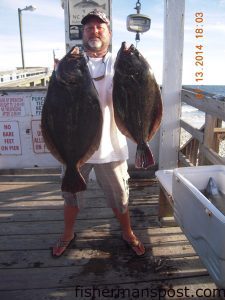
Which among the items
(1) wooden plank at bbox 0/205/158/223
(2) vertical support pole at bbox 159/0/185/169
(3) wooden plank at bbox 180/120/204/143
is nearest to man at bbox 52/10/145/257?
(1) wooden plank at bbox 0/205/158/223

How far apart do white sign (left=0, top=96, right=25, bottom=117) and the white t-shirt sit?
2527mm

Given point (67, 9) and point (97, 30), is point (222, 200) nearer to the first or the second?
point (97, 30)

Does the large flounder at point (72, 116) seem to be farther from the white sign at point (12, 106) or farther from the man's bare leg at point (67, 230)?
the white sign at point (12, 106)

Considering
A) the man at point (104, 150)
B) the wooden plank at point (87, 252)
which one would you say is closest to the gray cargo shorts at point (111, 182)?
the man at point (104, 150)

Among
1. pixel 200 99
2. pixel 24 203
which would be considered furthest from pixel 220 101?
pixel 24 203

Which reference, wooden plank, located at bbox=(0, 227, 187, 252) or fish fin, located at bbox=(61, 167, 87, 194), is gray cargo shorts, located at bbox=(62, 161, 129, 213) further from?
wooden plank, located at bbox=(0, 227, 187, 252)

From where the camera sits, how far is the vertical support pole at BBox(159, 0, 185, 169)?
13.1ft

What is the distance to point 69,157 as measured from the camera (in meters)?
2.18

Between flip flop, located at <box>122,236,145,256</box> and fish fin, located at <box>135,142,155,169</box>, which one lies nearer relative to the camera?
fish fin, located at <box>135,142,155,169</box>

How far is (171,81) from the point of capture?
4254 mm

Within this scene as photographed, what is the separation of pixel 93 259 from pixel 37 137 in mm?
2494

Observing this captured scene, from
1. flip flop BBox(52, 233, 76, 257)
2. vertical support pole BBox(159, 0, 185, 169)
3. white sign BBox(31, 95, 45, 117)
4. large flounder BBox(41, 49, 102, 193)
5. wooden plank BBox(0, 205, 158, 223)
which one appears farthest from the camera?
white sign BBox(31, 95, 45, 117)

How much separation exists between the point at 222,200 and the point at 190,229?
0.39m

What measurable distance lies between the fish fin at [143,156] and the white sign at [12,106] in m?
3.03
